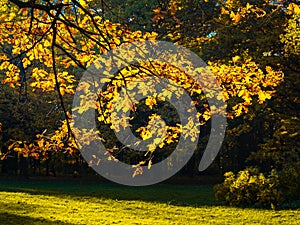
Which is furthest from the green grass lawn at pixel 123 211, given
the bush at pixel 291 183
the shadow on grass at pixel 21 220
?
the bush at pixel 291 183

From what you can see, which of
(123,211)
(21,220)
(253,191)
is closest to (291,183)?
(253,191)

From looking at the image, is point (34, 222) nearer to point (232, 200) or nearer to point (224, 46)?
point (232, 200)

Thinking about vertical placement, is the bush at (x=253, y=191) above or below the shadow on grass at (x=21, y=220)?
above

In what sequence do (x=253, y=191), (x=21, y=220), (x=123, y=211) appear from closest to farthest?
(x=21, y=220)
(x=123, y=211)
(x=253, y=191)

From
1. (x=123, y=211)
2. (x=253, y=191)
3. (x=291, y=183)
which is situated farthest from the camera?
(x=291, y=183)

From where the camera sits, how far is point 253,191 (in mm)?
15375

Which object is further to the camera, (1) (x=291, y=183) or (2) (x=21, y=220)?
(1) (x=291, y=183)

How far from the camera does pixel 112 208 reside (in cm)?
1502

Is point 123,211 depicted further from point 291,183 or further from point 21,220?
point 291,183

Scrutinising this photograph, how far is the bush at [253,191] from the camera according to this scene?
14875mm

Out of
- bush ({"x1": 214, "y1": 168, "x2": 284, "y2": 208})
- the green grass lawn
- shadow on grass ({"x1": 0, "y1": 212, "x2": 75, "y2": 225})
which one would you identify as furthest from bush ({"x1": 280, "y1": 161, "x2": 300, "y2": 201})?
shadow on grass ({"x1": 0, "y1": 212, "x2": 75, "y2": 225})

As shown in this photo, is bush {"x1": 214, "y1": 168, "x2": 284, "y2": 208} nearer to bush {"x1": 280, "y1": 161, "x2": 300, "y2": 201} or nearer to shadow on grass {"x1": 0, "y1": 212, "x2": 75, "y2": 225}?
bush {"x1": 280, "y1": 161, "x2": 300, "y2": 201}

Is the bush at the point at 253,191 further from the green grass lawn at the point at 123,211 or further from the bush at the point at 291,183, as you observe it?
the green grass lawn at the point at 123,211

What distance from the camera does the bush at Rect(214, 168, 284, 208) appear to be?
14.9 metres
